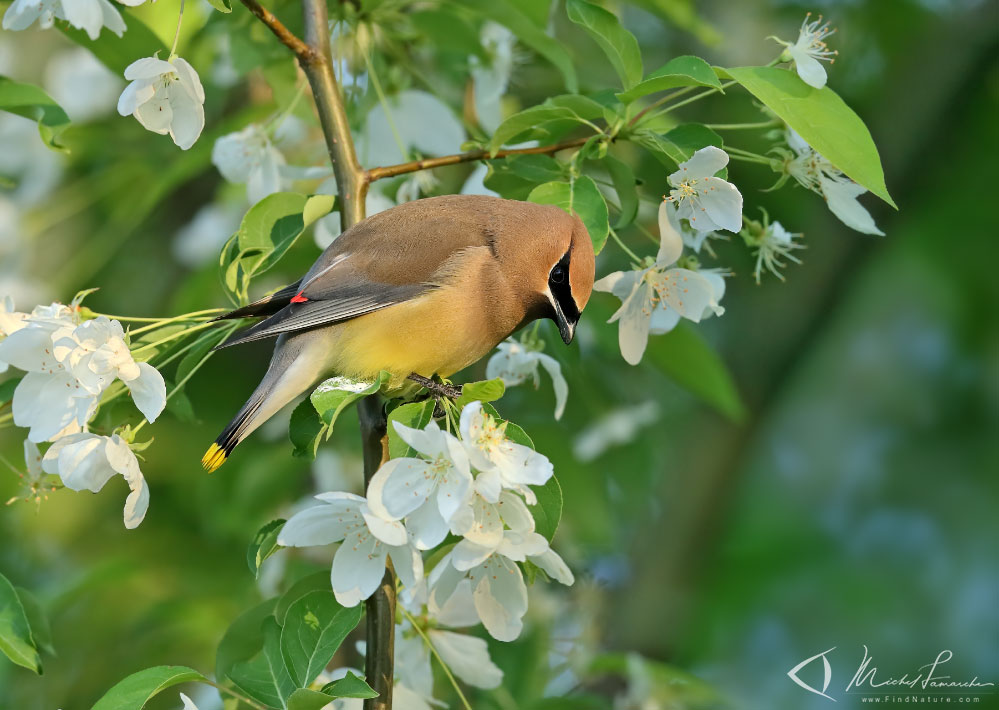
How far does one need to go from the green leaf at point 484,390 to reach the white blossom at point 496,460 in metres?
0.05

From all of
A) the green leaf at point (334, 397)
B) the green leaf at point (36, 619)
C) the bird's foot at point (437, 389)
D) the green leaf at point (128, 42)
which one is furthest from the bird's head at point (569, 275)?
the green leaf at point (36, 619)

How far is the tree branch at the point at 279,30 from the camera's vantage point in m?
2.43

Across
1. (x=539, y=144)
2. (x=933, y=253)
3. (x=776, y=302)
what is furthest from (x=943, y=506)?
(x=539, y=144)

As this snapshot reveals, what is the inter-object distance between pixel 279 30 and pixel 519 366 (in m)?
0.93

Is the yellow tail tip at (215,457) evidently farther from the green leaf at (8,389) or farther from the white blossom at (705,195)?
the white blossom at (705,195)

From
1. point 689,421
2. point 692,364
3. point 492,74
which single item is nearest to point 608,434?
point 692,364

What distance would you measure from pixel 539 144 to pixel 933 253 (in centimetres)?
440

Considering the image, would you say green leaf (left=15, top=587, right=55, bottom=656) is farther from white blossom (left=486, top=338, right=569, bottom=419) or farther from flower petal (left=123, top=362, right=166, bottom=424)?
white blossom (left=486, top=338, right=569, bottom=419)

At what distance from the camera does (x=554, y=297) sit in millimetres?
2719

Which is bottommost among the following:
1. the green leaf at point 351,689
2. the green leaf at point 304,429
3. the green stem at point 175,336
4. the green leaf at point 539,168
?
the green leaf at point 351,689

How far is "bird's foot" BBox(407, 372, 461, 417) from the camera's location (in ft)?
7.61

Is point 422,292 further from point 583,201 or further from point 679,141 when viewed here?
point 679,141

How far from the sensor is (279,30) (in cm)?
253

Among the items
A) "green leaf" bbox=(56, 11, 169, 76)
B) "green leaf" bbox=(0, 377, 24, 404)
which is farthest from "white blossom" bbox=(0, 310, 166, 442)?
"green leaf" bbox=(56, 11, 169, 76)
